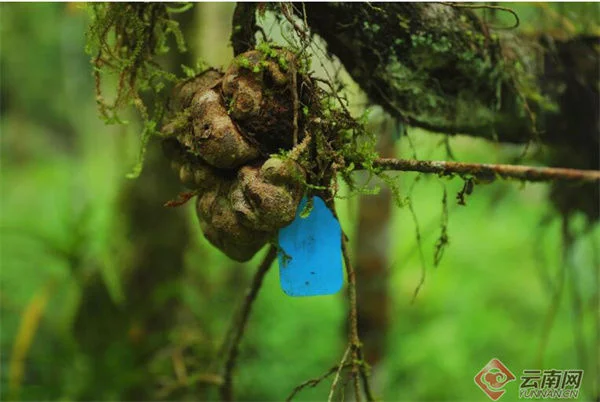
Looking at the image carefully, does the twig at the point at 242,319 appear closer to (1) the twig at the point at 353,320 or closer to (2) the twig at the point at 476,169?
(1) the twig at the point at 353,320

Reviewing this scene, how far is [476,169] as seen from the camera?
30.6 inches

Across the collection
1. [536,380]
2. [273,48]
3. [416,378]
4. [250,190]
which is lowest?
[416,378]

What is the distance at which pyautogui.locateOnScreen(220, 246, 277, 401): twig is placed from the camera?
905 mm

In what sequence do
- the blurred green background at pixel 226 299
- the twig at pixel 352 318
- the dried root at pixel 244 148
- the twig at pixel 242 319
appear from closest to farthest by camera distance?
1. the dried root at pixel 244 148
2. the twig at pixel 352 318
3. the twig at pixel 242 319
4. the blurred green background at pixel 226 299

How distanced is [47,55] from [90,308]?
5.43 m

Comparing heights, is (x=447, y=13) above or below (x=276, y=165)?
above

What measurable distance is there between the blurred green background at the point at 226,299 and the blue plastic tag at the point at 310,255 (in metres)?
0.15

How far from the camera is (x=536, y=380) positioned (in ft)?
2.91

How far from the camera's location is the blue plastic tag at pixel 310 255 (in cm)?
78

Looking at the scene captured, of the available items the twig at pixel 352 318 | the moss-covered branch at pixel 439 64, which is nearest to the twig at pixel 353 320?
the twig at pixel 352 318

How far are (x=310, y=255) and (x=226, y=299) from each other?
5.91 ft

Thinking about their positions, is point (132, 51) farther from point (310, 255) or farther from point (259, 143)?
point (310, 255)

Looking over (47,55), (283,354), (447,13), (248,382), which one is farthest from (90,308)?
(47,55)

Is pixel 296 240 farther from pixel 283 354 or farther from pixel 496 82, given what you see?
pixel 283 354
